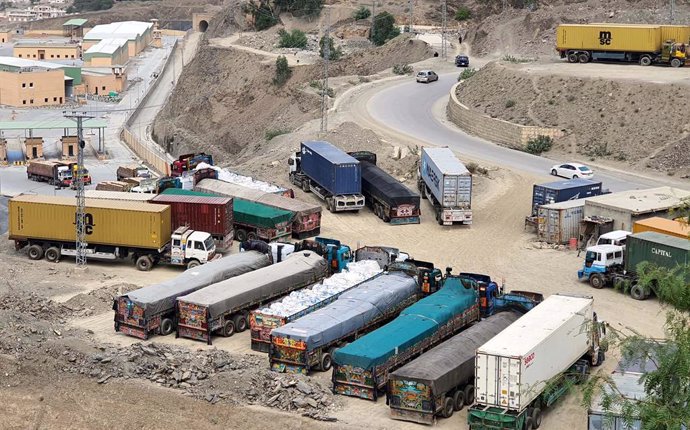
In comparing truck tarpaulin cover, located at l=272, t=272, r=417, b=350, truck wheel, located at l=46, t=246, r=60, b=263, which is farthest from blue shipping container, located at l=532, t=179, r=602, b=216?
truck wheel, located at l=46, t=246, r=60, b=263

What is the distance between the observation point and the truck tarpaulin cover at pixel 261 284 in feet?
109

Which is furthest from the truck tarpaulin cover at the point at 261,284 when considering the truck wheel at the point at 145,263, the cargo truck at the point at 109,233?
the truck wheel at the point at 145,263

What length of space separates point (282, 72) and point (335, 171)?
2031 inches

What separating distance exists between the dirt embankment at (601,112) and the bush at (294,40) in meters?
43.4

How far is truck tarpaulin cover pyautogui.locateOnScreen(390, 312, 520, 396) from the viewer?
2659 cm

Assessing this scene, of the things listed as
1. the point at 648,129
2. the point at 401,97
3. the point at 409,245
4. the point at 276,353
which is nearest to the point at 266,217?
the point at 409,245

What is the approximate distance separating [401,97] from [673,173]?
2559 cm

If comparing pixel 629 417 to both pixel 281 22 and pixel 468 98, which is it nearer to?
pixel 468 98

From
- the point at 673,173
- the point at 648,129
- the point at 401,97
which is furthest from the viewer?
the point at 401,97

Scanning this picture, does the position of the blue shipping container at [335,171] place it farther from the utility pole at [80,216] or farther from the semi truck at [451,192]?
the utility pole at [80,216]

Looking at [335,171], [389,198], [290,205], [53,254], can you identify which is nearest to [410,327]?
[290,205]

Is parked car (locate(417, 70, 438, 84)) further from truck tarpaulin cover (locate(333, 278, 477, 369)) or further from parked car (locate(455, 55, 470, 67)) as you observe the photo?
truck tarpaulin cover (locate(333, 278, 477, 369))

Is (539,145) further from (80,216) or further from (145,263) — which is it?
(80,216)

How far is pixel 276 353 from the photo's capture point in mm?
29844
